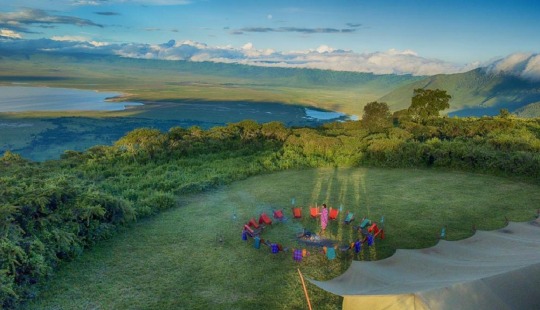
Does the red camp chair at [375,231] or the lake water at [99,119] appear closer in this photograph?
the red camp chair at [375,231]

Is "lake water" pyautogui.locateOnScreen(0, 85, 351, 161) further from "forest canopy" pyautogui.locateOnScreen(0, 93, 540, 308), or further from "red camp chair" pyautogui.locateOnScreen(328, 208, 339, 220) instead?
"red camp chair" pyautogui.locateOnScreen(328, 208, 339, 220)

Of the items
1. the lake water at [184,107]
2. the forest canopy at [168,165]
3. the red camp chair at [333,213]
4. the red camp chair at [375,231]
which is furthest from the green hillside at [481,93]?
the red camp chair at [375,231]

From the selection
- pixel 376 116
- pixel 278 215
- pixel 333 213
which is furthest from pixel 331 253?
pixel 376 116

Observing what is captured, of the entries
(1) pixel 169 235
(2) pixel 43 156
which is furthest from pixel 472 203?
(2) pixel 43 156

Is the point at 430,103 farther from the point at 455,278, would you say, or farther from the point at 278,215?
the point at 455,278

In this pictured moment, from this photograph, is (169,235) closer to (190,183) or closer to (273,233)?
(273,233)

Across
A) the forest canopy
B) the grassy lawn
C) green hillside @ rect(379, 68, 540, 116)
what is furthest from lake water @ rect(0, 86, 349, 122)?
the grassy lawn

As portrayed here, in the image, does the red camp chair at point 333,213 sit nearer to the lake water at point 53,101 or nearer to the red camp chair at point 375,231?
the red camp chair at point 375,231
